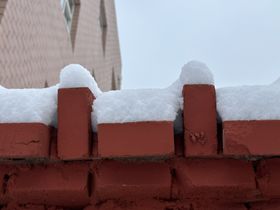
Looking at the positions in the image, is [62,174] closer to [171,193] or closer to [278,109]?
[171,193]

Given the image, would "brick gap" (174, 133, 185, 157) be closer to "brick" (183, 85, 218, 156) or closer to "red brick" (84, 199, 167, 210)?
"brick" (183, 85, 218, 156)

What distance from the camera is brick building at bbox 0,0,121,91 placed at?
485 cm

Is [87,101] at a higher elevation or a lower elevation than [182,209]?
higher

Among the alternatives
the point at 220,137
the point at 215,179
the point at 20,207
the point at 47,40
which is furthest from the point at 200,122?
the point at 47,40

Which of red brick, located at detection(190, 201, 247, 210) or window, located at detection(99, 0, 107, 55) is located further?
window, located at detection(99, 0, 107, 55)

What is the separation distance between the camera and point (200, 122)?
1.66 m

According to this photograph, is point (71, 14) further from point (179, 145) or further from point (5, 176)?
point (179, 145)

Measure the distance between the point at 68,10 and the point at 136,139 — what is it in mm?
7987

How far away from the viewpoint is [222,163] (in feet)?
5.68

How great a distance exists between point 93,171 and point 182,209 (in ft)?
1.07

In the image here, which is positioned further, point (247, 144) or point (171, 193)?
point (171, 193)

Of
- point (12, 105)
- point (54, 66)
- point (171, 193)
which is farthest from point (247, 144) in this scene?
point (54, 66)

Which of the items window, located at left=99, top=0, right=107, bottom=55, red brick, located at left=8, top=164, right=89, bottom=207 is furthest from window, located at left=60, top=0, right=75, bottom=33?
red brick, located at left=8, top=164, right=89, bottom=207

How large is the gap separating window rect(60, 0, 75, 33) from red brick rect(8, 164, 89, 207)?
7026 millimetres
